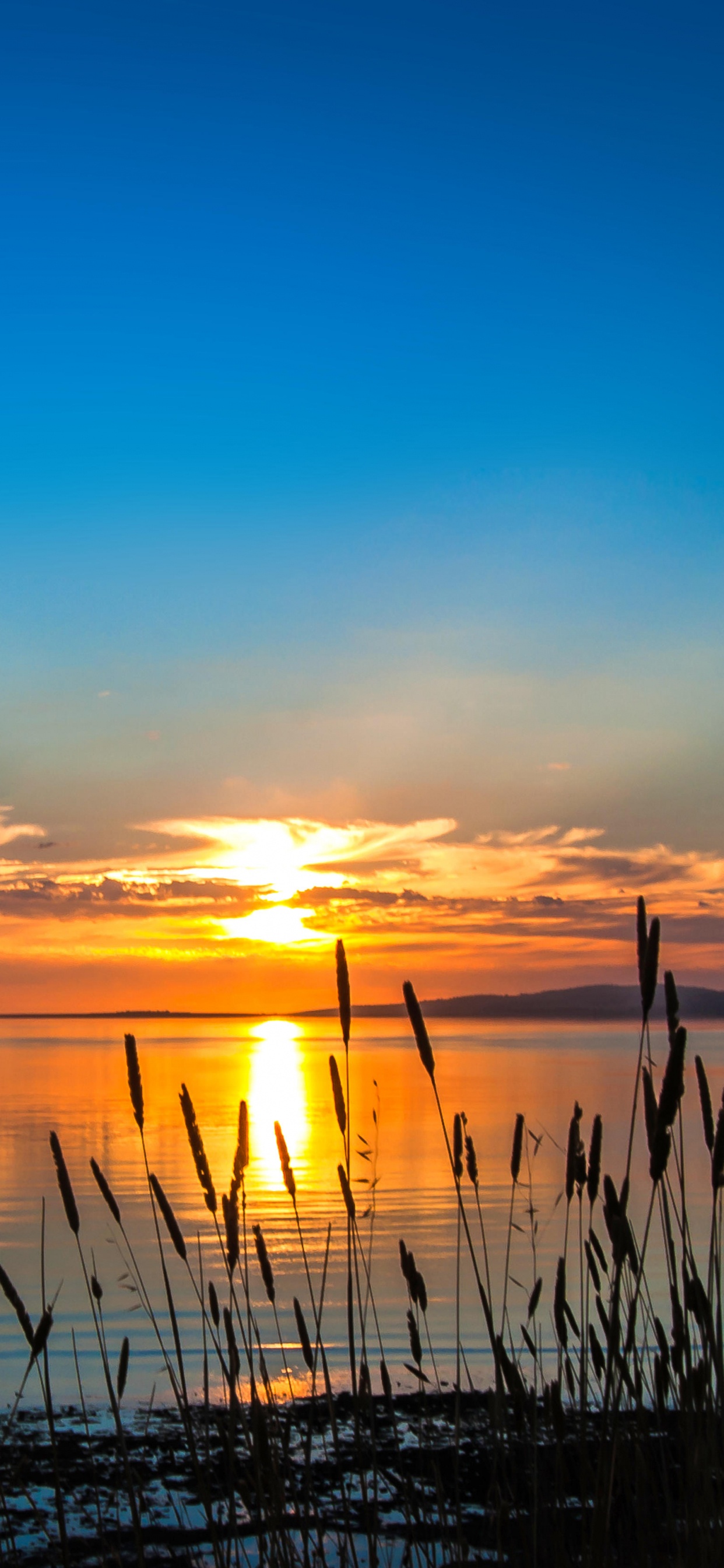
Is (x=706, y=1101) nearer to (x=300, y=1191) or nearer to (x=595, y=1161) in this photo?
(x=595, y=1161)

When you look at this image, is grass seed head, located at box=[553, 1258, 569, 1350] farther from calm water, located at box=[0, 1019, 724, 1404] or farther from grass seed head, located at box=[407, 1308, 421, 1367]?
calm water, located at box=[0, 1019, 724, 1404]

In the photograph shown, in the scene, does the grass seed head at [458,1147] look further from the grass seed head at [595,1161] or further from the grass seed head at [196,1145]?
the grass seed head at [196,1145]

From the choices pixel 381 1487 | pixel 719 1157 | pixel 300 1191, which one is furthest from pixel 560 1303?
pixel 300 1191

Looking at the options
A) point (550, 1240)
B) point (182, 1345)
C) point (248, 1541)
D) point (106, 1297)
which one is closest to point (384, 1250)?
point (550, 1240)

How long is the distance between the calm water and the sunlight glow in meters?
0.14

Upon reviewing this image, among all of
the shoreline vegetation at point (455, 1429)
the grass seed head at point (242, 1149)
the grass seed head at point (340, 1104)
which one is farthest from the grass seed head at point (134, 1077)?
the grass seed head at point (340, 1104)

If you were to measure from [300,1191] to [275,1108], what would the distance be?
18.2m

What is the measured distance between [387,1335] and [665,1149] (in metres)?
9.61

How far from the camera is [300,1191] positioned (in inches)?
749

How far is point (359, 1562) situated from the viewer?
16.1 ft

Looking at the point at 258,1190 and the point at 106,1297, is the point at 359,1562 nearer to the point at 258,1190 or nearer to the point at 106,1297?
the point at 106,1297

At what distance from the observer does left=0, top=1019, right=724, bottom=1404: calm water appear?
1036 cm

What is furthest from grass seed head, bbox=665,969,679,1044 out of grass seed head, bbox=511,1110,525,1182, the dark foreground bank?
the dark foreground bank

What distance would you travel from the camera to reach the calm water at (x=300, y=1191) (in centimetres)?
1036
